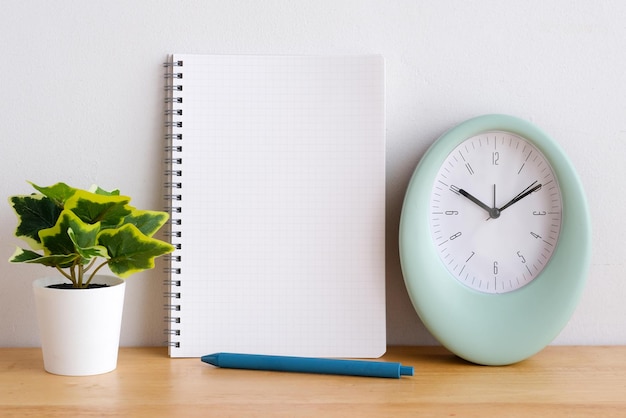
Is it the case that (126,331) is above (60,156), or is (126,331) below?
below

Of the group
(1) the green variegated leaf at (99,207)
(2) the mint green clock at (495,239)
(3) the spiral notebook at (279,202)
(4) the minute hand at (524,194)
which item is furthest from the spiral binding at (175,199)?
(4) the minute hand at (524,194)

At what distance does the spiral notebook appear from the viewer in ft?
2.84

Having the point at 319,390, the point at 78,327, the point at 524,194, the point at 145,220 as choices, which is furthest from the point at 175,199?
the point at 524,194

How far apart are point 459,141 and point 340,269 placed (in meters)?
0.21

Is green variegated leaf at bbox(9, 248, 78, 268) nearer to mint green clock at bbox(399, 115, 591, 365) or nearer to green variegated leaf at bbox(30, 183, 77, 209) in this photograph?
green variegated leaf at bbox(30, 183, 77, 209)

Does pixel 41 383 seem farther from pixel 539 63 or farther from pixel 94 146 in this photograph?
pixel 539 63

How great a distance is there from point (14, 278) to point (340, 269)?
16.2 inches

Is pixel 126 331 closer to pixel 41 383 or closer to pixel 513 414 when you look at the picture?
pixel 41 383

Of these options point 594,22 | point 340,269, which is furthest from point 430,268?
point 594,22

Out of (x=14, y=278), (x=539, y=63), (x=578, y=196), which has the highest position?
(x=539, y=63)

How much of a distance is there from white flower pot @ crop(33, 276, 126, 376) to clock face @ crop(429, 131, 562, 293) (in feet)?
1.26

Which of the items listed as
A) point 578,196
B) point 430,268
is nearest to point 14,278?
point 430,268

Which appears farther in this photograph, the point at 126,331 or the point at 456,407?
the point at 126,331

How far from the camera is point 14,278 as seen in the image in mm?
894
